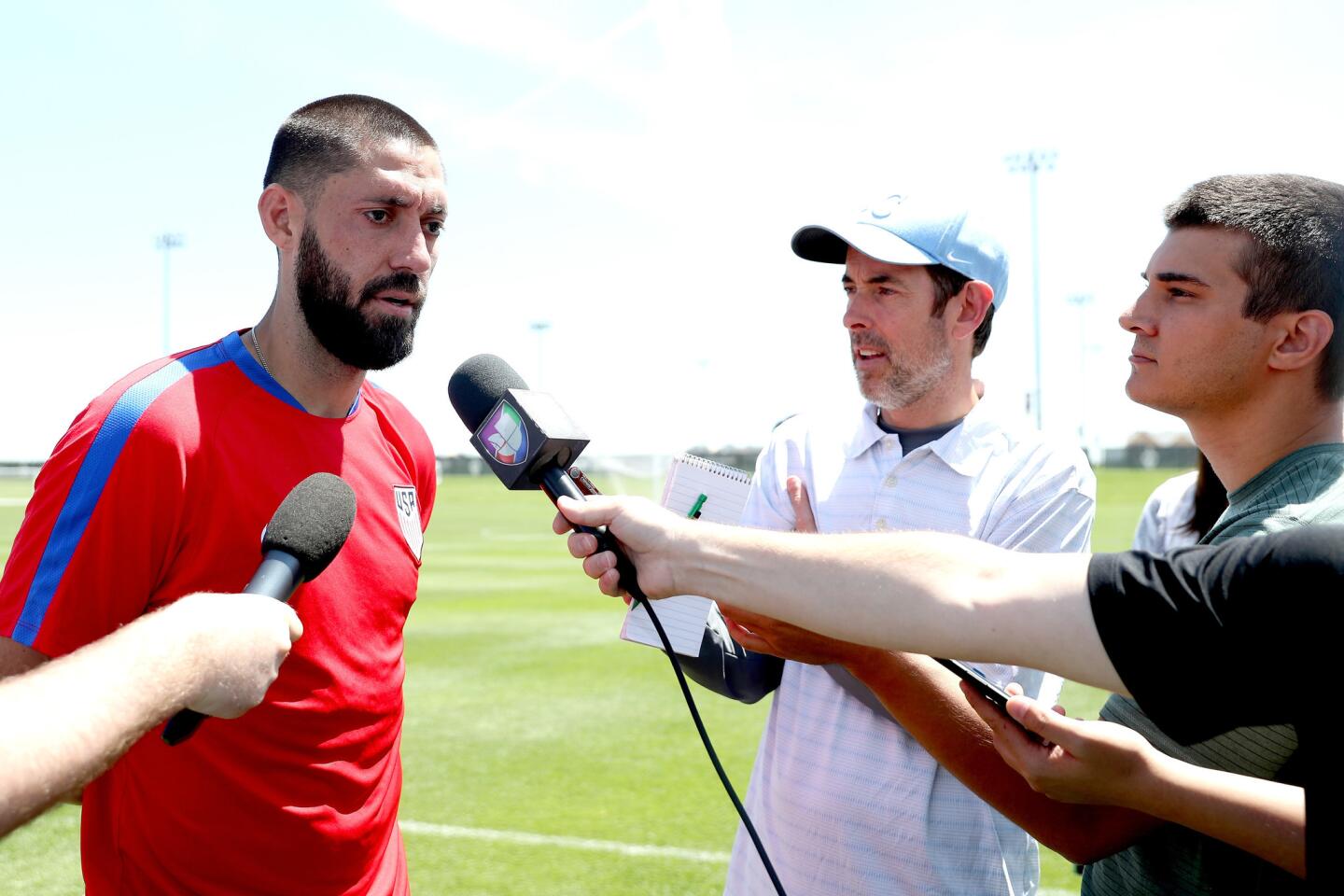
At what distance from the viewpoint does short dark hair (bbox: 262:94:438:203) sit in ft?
8.91

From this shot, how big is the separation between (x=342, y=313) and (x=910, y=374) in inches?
60.1

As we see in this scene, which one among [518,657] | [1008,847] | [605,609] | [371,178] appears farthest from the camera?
[605,609]

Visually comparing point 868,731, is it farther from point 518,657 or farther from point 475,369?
point 518,657

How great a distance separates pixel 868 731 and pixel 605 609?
12.1m

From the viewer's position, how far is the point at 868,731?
2.51m

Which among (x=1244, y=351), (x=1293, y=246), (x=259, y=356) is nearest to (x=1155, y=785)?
(x=1244, y=351)

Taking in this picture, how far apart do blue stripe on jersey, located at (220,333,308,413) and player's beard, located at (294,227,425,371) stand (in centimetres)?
16

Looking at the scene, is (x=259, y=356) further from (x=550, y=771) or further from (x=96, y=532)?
(x=550, y=771)

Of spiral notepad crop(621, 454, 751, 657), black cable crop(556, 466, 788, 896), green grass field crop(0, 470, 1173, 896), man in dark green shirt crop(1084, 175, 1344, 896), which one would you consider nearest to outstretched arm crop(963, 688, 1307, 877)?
man in dark green shirt crop(1084, 175, 1344, 896)

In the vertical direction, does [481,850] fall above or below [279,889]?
below

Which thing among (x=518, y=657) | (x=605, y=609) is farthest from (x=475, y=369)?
(x=605, y=609)

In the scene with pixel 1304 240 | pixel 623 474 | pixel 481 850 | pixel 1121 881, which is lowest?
pixel 623 474

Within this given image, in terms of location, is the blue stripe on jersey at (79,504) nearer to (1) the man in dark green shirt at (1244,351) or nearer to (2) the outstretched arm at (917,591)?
(2) the outstretched arm at (917,591)

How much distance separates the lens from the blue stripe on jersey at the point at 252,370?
2.54 m
